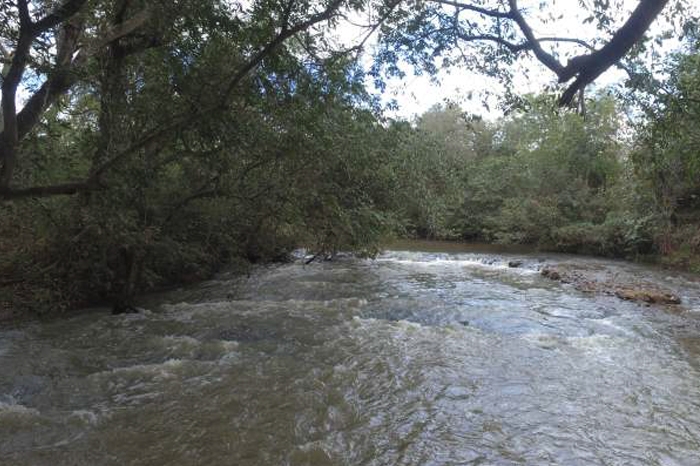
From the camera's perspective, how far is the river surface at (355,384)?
432cm

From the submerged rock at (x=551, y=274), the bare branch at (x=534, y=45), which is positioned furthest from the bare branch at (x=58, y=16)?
the submerged rock at (x=551, y=274)

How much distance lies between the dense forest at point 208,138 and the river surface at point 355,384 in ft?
4.79

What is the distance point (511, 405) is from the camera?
530cm

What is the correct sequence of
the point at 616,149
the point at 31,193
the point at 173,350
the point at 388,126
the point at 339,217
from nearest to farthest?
1. the point at 31,193
2. the point at 173,350
3. the point at 339,217
4. the point at 388,126
5. the point at 616,149

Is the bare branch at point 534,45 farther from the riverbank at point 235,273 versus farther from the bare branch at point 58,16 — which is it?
the riverbank at point 235,273

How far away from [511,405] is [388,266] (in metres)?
11.4

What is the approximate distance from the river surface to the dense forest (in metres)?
1.46

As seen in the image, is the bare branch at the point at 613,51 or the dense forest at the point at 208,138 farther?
the dense forest at the point at 208,138

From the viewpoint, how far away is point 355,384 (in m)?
5.80

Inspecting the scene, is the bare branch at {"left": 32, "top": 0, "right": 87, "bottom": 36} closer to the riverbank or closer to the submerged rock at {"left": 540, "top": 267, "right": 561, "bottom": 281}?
the riverbank

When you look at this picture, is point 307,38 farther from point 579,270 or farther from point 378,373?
point 579,270

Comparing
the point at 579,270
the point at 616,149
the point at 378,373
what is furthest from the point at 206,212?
the point at 616,149

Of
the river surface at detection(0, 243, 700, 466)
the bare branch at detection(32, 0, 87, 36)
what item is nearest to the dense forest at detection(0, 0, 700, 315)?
the bare branch at detection(32, 0, 87, 36)

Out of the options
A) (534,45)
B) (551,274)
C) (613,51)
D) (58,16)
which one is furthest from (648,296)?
(58,16)
